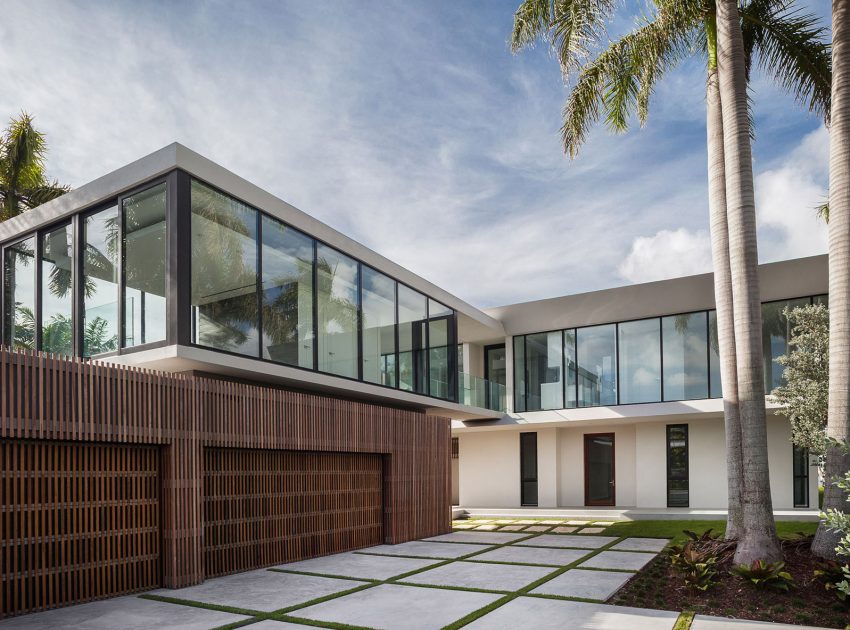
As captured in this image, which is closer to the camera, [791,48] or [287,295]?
[791,48]

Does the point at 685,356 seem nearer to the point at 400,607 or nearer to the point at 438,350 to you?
the point at 438,350

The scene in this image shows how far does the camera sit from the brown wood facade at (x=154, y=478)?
833 cm

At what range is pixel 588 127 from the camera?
1329cm

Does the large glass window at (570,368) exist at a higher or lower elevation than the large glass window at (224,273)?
lower

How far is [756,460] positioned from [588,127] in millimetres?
6805

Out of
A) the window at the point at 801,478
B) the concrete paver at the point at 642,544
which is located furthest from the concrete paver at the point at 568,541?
the window at the point at 801,478

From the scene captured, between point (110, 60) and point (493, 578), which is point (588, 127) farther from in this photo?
point (110, 60)

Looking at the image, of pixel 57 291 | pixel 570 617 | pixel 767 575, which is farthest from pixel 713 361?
pixel 57 291

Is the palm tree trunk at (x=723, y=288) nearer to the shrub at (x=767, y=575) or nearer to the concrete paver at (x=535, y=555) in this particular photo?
the shrub at (x=767, y=575)

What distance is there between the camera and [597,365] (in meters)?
22.1

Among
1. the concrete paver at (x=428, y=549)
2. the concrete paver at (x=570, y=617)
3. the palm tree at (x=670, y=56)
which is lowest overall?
the concrete paver at (x=428, y=549)

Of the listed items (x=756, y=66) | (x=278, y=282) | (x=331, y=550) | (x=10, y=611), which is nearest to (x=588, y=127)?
(x=756, y=66)

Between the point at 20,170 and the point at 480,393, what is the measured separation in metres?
15.1

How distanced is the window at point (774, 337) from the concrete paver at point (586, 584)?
1034cm
